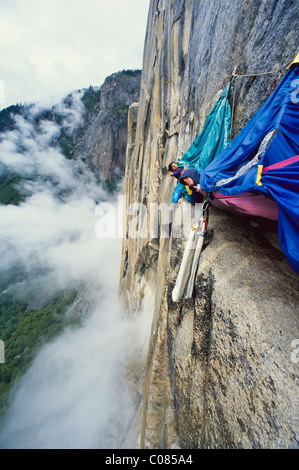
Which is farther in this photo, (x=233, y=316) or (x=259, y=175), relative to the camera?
(x=233, y=316)

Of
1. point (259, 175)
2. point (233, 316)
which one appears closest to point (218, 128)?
point (259, 175)

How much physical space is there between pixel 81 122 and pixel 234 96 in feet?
219

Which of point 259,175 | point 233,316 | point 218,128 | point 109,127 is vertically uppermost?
point 109,127

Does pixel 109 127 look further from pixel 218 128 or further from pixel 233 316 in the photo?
pixel 233 316

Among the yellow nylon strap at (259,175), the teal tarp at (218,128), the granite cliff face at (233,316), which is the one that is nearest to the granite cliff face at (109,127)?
the granite cliff face at (233,316)

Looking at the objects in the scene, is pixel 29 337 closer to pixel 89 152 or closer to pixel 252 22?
pixel 89 152

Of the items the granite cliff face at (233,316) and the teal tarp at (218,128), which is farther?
the teal tarp at (218,128)

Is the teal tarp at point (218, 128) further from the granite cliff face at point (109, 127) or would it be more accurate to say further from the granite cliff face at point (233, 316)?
the granite cliff face at point (109, 127)

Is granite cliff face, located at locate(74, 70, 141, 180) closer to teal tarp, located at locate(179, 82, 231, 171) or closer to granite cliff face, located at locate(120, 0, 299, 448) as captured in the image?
granite cliff face, located at locate(120, 0, 299, 448)

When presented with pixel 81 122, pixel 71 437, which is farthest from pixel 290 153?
pixel 81 122

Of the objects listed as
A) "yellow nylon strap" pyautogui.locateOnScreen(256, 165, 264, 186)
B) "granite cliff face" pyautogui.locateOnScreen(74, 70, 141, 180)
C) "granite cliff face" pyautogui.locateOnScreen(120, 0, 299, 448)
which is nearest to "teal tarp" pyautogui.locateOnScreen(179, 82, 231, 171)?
"granite cliff face" pyautogui.locateOnScreen(120, 0, 299, 448)

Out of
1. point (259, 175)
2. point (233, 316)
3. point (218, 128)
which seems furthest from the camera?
point (218, 128)

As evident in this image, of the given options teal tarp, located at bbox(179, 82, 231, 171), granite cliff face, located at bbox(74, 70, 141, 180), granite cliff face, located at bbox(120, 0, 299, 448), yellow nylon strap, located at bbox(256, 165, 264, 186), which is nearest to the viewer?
granite cliff face, located at bbox(120, 0, 299, 448)

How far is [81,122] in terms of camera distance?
57.9m
